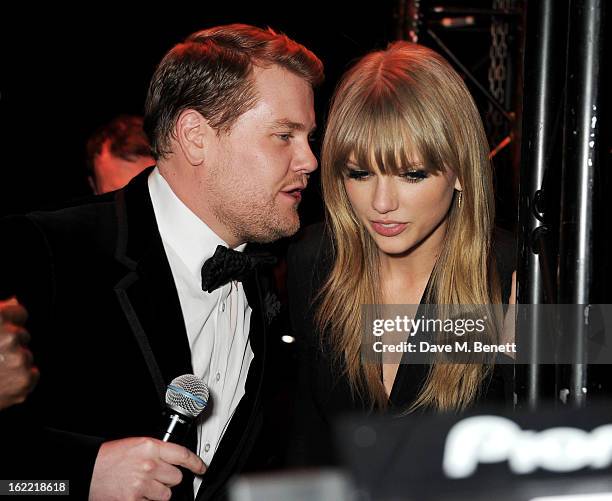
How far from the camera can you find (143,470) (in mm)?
1747

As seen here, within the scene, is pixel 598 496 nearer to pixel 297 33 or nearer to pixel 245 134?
pixel 245 134

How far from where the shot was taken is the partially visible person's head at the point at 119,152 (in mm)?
3918

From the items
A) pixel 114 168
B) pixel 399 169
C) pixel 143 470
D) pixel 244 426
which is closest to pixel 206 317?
pixel 244 426

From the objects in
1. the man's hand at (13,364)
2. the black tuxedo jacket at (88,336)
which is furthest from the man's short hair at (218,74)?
the man's hand at (13,364)

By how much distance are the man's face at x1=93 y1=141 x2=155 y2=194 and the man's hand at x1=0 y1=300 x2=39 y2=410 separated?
7.39 feet

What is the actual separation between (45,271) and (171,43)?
3054 mm

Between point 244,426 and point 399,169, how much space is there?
867 millimetres

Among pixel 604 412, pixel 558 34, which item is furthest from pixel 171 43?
pixel 604 412

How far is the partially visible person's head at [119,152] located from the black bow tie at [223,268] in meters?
1.83

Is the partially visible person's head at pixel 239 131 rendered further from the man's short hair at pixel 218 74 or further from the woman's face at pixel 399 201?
the woman's face at pixel 399 201

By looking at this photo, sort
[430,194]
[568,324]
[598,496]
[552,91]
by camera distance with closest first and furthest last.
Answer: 1. [598,496]
2. [568,324]
3. [552,91]
4. [430,194]

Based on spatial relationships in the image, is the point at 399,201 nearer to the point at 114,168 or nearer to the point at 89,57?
the point at 114,168

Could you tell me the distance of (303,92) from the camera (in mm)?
2443

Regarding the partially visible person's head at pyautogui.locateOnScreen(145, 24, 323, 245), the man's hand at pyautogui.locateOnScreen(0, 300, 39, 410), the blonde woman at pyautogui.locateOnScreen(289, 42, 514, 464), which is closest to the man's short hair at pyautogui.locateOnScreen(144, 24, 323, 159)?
the partially visible person's head at pyautogui.locateOnScreen(145, 24, 323, 245)
